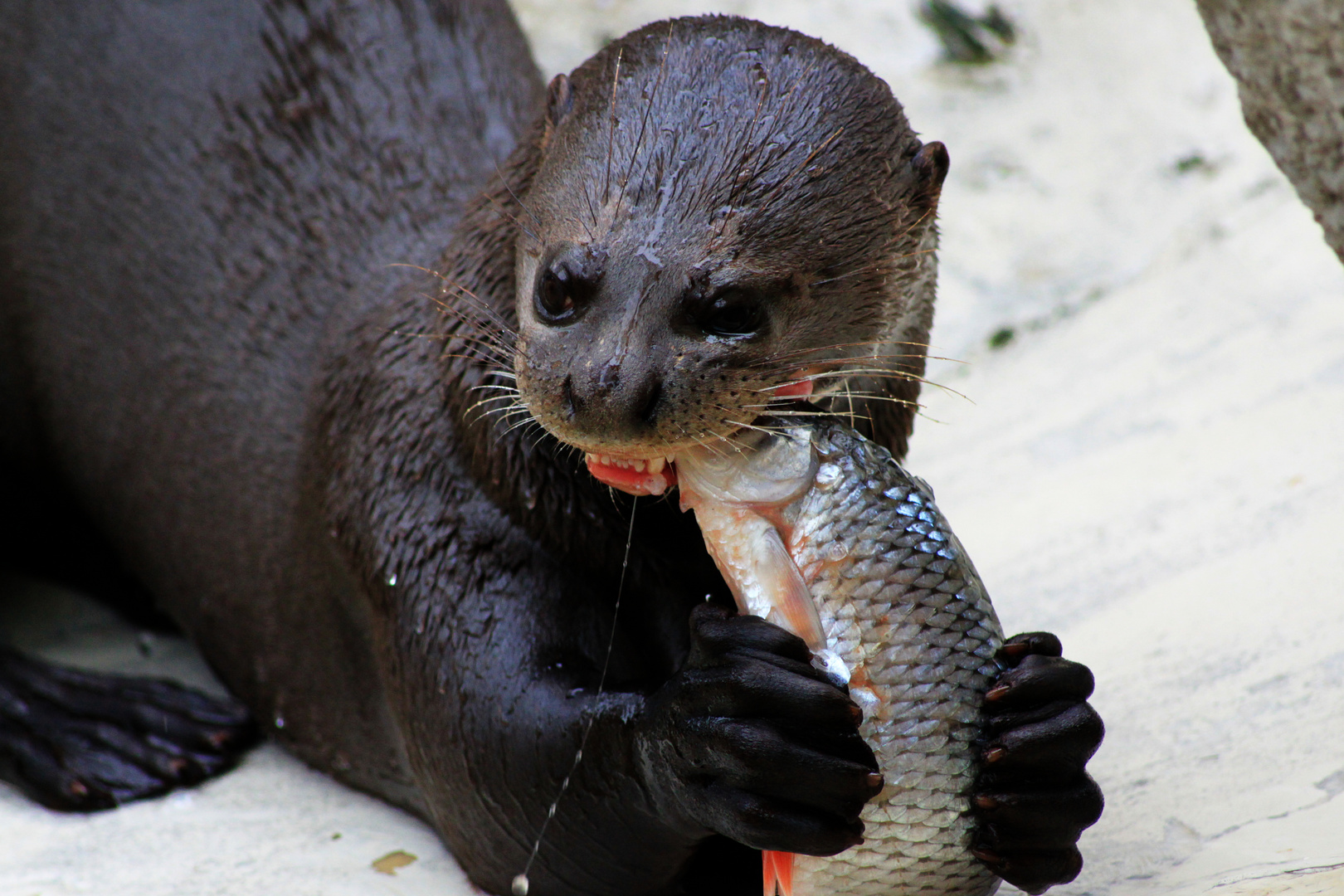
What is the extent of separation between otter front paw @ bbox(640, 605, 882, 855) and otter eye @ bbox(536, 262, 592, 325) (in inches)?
13.1

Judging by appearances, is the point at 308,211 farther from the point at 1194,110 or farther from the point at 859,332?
the point at 1194,110

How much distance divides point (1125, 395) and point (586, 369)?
2.41m

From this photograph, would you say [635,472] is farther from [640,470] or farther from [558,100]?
[558,100]

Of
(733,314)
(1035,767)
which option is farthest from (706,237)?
(1035,767)

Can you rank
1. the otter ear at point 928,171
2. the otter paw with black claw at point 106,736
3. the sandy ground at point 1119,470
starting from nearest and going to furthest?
1. the otter ear at point 928,171
2. the sandy ground at point 1119,470
3. the otter paw with black claw at point 106,736

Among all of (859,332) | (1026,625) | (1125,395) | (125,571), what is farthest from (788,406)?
(1125,395)

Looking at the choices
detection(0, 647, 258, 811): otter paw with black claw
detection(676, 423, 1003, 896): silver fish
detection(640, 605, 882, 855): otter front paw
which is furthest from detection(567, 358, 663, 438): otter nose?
detection(0, 647, 258, 811): otter paw with black claw

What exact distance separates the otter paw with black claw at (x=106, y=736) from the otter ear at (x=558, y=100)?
131 centimetres

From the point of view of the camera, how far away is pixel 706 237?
163 cm

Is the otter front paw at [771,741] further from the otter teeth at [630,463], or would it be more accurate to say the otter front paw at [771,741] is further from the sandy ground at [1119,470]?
the sandy ground at [1119,470]

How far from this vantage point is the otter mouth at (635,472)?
1.67 m

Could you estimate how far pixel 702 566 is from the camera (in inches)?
76.0

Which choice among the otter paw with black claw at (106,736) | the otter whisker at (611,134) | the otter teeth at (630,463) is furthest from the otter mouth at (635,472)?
the otter paw with black claw at (106,736)

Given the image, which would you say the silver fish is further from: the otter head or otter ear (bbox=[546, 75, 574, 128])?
otter ear (bbox=[546, 75, 574, 128])
